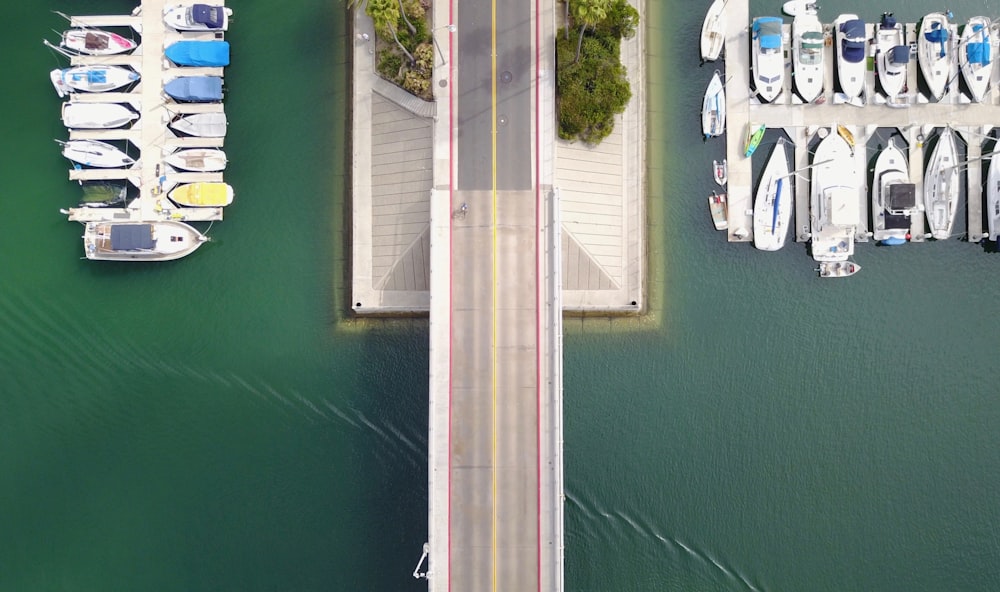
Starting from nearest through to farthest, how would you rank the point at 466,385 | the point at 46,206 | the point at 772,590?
the point at 466,385 < the point at 772,590 < the point at 46,206

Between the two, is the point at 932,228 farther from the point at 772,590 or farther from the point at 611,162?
the point at 772,590

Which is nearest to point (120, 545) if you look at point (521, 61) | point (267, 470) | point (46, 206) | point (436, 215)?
point (267, 470)

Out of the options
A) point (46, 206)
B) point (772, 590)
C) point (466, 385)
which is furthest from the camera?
point (46, 206)

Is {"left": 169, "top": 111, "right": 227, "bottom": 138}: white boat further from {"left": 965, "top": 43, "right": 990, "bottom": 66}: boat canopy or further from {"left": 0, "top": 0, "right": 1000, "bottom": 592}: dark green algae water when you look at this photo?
{"left": 965, "top": 43, "right": 990, "bottom": 66}: boat canopy

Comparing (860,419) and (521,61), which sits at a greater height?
(521,61)

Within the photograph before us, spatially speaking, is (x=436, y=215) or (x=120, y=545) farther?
(x=120, y=545)

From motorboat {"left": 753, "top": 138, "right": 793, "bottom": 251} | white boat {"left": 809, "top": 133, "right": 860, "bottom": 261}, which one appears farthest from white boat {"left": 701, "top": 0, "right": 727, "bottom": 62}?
white boat {"left": 809, "top": 133, "right": 860, "bottom": 261}
